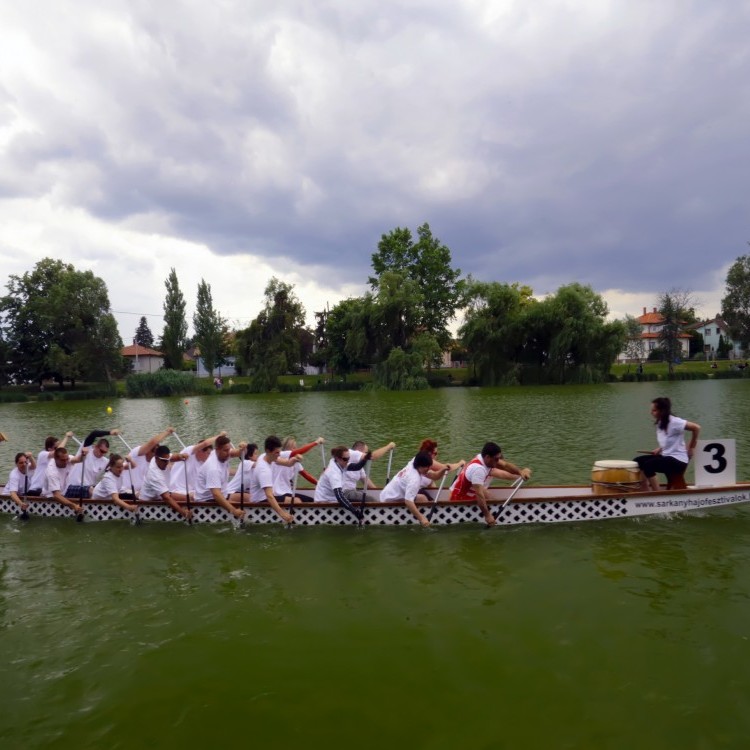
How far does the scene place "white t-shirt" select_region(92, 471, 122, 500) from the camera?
11211 mm

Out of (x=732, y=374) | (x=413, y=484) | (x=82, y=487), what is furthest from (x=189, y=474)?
(x=732, y=374)

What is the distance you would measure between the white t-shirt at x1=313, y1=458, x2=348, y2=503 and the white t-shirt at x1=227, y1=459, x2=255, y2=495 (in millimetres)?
1326

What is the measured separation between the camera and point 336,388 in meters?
61.8

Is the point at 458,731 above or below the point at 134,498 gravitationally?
below

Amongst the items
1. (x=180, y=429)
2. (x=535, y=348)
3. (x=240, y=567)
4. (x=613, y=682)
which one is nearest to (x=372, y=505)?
(x=240, y=567)

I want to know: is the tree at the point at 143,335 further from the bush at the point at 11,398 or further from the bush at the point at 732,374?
the bush at the point at 732,374

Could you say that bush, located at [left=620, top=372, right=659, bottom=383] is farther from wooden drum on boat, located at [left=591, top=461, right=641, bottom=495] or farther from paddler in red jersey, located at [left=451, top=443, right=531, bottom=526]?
paddler in red jersey, located at [left=451, top=443, right=531, bottom=526]

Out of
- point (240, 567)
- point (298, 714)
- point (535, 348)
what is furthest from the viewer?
point (535, 348)

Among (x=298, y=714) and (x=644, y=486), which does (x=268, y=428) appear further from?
(x=298, y=714)

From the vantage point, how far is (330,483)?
10242 mm

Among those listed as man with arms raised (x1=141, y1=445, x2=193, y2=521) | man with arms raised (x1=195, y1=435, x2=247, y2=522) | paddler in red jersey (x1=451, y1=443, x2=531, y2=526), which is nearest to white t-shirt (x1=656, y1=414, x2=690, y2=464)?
paddler in red jersey (x1=451, y1=443, x2=531, y2=526)

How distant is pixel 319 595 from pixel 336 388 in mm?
54489

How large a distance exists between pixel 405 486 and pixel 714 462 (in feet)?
16.6

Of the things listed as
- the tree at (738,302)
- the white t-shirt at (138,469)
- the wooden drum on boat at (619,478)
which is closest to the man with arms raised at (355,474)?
the wooden drum on boat at (619,478)
